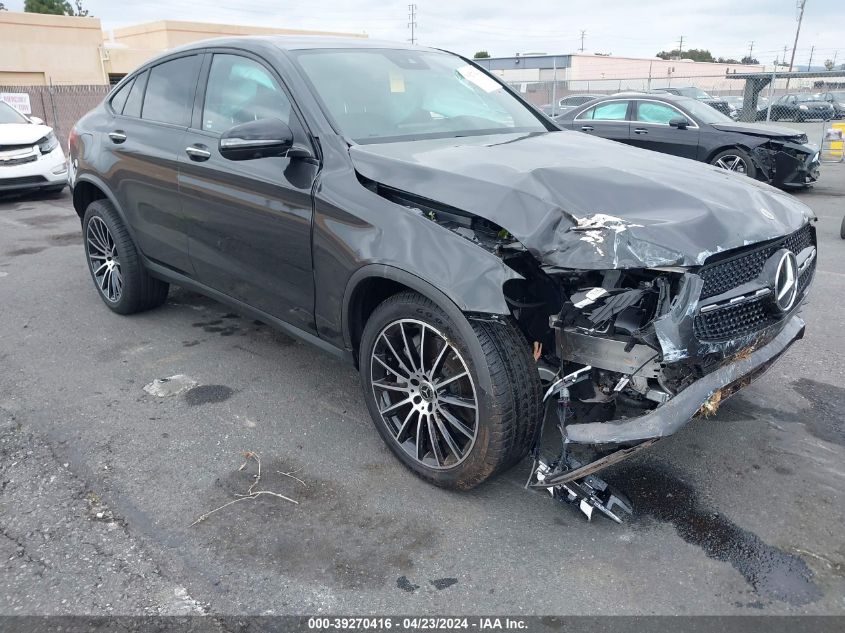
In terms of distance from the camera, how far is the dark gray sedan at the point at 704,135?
404 inches

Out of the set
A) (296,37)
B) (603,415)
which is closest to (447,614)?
(603,415)

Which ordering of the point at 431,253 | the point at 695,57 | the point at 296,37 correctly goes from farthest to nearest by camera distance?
the point at 695,57, the point at 296,37, the point at 431,253

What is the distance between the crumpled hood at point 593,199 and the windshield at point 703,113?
8.46 metres

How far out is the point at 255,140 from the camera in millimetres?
3039

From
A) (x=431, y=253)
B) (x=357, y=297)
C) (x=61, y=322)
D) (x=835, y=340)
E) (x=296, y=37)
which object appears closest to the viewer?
(x=431, y=253)

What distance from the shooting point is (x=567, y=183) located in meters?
2.70

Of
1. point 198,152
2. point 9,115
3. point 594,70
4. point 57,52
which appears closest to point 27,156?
point 9,115

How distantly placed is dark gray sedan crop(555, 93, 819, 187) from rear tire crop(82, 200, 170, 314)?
27.3 ft

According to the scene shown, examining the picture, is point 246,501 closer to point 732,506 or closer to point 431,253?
point 431,253

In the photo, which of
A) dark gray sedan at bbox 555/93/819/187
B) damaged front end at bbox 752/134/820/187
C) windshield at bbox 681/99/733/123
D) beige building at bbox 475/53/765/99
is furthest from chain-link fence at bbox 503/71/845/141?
beige building at bbox 475/53/765/99

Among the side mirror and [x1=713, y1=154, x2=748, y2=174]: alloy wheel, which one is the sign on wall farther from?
the side mirror

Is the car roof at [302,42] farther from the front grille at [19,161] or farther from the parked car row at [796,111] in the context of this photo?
the parked car row at [796,111]

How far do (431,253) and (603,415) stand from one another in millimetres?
961

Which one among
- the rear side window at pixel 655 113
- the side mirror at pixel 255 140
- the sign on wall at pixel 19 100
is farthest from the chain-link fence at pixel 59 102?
the side mirror at pixel 255 140
